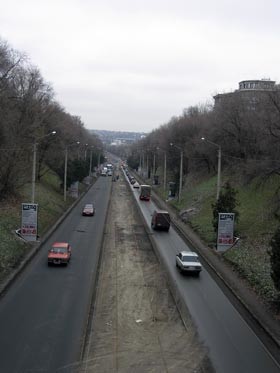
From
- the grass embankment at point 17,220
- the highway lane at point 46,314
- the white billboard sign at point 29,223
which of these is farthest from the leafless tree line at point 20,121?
the highway lane at point 46,314

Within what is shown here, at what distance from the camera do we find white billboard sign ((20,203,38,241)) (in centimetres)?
4066

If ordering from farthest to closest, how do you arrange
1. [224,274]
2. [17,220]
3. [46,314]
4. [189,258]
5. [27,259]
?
[17,220] < [27,259] < [189,258] < [224,274] < [46,314]

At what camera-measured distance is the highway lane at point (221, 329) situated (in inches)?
716

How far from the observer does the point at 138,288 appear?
28.6 meters

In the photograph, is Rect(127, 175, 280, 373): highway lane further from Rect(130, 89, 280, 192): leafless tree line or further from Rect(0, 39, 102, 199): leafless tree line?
Rect(0, 39, 102, 199): leafless tree line

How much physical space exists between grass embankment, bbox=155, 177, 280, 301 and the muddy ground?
5.20 metres

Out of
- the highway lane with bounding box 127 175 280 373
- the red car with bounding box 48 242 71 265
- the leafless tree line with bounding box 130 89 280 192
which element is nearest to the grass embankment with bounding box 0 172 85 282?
the red car with bounding box 48 242 71 265

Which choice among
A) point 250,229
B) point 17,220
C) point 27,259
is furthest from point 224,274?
point 17,220

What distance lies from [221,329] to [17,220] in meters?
28.4

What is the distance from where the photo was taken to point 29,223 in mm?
40969

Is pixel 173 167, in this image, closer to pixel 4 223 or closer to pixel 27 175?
pixel 27 175

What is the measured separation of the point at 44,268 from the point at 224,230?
14.3 meters

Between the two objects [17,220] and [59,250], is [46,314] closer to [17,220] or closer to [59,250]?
[59,250]

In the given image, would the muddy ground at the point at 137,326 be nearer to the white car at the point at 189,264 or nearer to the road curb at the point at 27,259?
the white car at the point at 189,264
